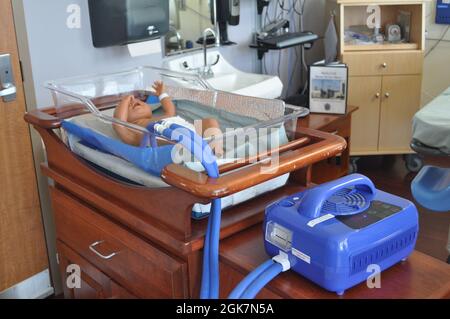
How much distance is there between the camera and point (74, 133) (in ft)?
4.16

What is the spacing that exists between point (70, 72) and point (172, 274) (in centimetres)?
113

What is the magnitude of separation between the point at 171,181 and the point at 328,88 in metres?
1.85

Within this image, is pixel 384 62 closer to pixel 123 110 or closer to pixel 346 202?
pixel 123 110

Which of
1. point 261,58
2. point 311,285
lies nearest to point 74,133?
point 311,285

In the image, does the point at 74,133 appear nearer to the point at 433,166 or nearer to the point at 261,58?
the point at 433,166

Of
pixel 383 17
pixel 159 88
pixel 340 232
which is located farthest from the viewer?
pixel 383 17

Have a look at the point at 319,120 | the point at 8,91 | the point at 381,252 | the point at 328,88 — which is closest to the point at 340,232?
the point at 381,252

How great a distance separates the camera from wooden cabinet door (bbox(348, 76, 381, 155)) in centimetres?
304

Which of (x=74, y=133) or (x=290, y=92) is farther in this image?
(x=290, y=92)

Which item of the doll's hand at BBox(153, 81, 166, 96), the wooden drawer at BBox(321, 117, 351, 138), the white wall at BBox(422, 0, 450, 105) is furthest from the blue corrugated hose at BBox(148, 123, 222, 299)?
the white wall at BBox(422, 0, 450, 105)

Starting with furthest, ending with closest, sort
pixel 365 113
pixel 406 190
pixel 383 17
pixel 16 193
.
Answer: pixel 383 17 → pixel 365 113 → pixel 406 190 → pixel 16 193

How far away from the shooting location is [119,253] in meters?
1.19

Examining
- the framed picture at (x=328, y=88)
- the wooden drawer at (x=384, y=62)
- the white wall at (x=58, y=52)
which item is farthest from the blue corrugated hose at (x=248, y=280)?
the wooden drawer at (x=384, y=62)

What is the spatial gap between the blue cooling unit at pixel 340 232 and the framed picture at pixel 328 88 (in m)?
1.67
